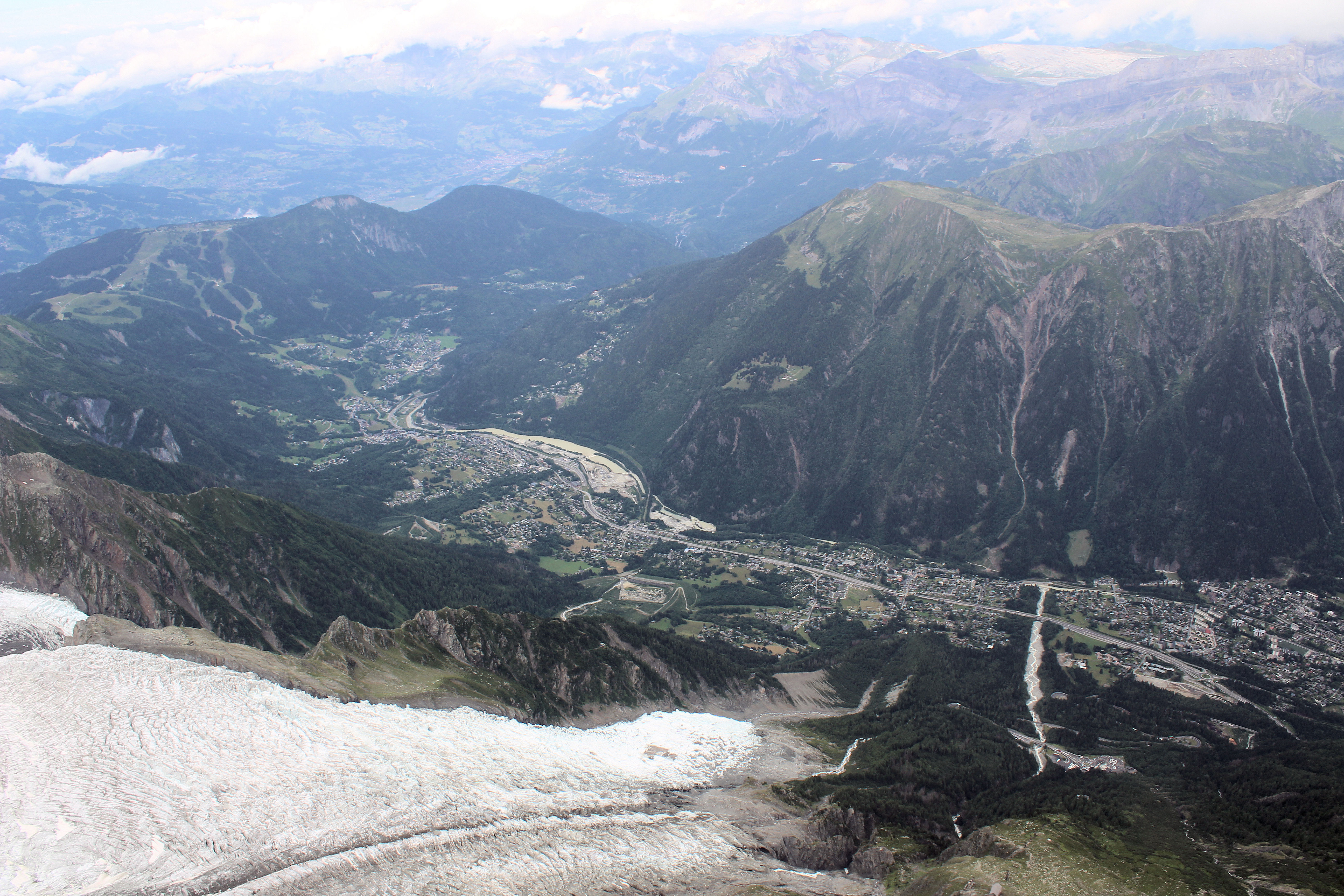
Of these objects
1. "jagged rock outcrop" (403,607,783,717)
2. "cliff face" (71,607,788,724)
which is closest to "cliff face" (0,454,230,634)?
"cliff face" (71,607,788,724)

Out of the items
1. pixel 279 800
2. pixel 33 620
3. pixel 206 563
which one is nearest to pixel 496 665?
pixel 33 620

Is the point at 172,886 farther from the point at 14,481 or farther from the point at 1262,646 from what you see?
the point at 1262,646

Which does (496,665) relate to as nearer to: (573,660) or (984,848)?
(573,660)

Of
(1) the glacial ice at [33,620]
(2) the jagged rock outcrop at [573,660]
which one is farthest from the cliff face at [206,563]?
(2) the jagged rock outcrop at [573,660]

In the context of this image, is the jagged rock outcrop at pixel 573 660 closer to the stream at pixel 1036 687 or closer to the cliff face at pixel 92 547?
the cliff face at pixel 92 547

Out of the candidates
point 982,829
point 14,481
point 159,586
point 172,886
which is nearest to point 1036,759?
point 982,829

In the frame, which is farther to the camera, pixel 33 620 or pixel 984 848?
pixel 33 620
